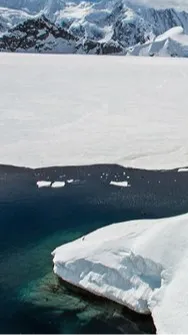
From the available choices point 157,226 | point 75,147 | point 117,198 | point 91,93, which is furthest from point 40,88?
point 157,226

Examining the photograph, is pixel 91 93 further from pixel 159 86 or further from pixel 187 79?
pixel 187 79

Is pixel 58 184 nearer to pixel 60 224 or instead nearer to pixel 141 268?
pixel 60 224

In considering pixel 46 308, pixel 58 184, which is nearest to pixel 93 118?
pixel 58 184

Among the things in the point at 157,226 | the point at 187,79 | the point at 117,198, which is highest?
the point at 157,226

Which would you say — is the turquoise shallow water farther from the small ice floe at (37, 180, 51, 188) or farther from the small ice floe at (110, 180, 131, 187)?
the small ice floe at (110, 180, 131, 187)

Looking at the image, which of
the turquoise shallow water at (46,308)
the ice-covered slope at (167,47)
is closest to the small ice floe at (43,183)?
the turquoise shallow water at (46,308)
